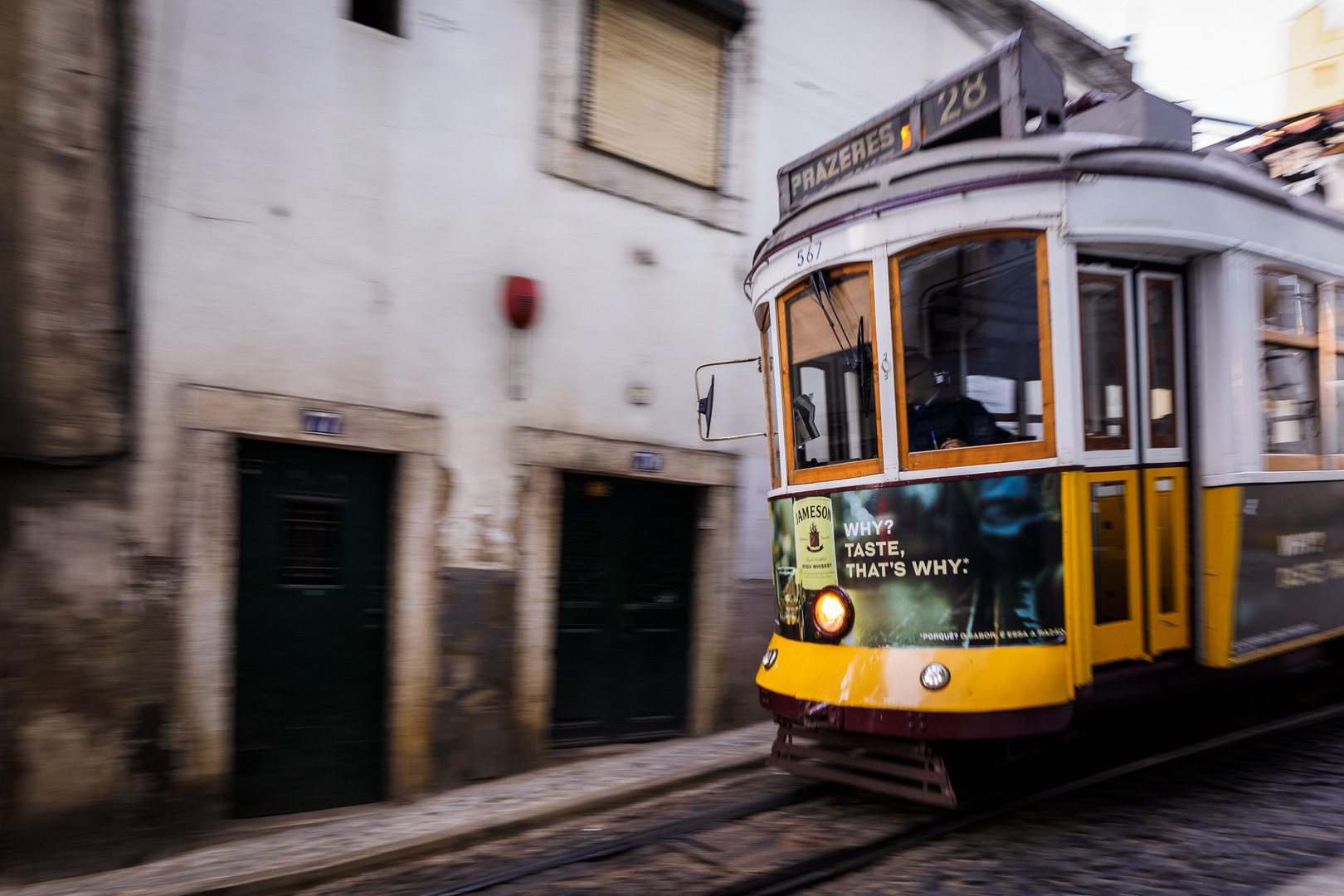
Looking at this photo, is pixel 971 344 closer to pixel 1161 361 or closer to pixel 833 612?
pixel 1161 361

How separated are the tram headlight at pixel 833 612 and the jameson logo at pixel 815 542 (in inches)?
2.2

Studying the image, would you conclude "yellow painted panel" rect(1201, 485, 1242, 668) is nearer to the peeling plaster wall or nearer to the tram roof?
the tram roof

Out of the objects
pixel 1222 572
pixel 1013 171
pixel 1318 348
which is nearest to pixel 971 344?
pixel 1013 171

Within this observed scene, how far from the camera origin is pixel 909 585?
13.5 ft

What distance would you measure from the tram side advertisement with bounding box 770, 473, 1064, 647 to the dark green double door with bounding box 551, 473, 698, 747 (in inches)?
96.7

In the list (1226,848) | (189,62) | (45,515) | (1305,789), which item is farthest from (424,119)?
(1305,789)

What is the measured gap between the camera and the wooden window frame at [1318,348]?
184 inches

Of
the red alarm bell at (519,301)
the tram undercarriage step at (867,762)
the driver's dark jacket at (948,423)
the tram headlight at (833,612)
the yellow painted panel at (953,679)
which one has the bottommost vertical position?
the tram undercarriage step at (867,762)

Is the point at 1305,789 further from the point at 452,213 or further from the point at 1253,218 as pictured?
the point at 452,213

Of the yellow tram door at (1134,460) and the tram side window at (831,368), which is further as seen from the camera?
the tram side window at (831,368)

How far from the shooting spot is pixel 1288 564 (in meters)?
4.74

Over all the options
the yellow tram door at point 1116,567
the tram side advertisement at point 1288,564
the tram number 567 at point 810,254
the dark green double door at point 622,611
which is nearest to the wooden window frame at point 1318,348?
the tram side advertisement at point 1288,564

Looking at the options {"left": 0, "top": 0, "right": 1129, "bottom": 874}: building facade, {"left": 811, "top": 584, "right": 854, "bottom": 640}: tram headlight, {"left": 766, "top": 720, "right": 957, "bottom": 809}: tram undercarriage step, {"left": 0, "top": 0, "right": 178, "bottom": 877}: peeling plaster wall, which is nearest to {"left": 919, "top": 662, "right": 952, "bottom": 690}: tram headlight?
{"left": 766, "top": 720, "right": 957, "bottom": 809}: tram undercarriage step

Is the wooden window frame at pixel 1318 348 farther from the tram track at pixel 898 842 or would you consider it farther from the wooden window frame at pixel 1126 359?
the tram track at pixel 898 842
